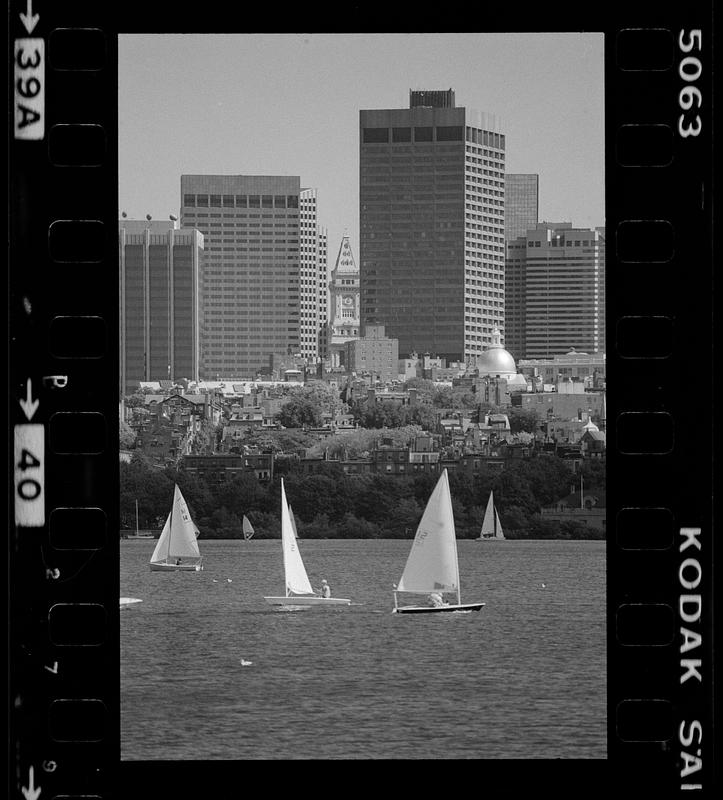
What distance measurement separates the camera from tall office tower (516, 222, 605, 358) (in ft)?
55.0

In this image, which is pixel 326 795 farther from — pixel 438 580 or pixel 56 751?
pixel 438 580

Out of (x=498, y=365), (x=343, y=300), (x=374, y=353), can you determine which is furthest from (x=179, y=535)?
(x=498, y=365)

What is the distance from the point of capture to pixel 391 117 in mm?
21609

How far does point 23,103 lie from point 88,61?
132mm

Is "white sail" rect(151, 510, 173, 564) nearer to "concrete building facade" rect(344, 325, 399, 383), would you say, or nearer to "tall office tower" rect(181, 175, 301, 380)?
"concrete building facade" rect(344, 325, 399, 383)

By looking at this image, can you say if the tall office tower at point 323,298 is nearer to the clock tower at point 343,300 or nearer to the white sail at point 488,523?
the clock tower at point 343,300

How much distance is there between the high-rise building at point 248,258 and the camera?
26.8m

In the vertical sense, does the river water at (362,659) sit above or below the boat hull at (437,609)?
below

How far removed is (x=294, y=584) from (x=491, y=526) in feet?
45.4

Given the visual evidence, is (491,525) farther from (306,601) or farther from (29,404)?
(29,404)

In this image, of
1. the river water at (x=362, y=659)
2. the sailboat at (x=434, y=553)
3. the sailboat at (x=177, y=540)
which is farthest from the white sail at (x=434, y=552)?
the sailboat at (x=177, y=540)
